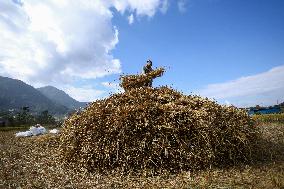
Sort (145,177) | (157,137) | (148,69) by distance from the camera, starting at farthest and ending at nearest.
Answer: (148,69), (157,137), (145,177)

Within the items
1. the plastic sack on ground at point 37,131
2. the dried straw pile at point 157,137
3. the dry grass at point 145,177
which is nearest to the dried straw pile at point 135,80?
the dried straw pile at point 157,137

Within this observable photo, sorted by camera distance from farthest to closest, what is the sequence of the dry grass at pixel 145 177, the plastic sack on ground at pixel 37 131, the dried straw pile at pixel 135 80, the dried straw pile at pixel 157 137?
the plastic sack on ground at pixel 37 131 < the dried straw pile at pixel 135 80 < the dried straw pile at pixel 157 137 < the dry grass at pixel 145 177

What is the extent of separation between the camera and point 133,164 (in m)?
7.14

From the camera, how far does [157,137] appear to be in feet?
23.4

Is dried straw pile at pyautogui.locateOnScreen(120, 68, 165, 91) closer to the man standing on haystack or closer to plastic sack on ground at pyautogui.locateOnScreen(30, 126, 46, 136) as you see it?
the man standing on haystack

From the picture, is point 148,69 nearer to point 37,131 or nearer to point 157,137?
point 157,137

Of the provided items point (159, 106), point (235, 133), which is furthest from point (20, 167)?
point (235, 133)

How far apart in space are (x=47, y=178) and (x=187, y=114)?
2791 mm

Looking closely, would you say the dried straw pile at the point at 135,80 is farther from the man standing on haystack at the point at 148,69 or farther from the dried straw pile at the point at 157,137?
the dried straw pile at the point at 157,137

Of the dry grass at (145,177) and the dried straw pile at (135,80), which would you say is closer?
the dry grass at (145,177)

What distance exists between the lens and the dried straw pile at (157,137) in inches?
277

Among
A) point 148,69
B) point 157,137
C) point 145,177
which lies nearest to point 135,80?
point 148,69

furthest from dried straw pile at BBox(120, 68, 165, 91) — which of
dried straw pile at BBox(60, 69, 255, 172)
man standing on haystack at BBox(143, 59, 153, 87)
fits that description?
dried straw pile at BBox(60, 69, 255, 172)

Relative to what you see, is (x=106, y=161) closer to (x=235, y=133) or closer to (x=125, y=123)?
(x=125, y=123)
